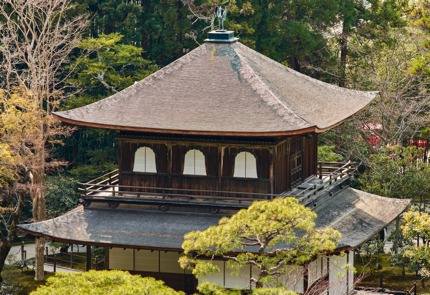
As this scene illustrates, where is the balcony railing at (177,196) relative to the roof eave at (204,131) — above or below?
below

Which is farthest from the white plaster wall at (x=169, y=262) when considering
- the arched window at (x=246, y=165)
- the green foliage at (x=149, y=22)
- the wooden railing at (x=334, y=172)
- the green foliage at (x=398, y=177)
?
the green foliage at (x=149, y=22)

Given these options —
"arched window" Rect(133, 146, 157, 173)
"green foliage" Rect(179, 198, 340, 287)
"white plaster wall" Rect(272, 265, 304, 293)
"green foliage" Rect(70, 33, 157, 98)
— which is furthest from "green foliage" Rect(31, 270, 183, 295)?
"green foliage" Rect(70, 33, 157, 98)

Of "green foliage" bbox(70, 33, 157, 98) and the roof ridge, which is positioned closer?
the roof ridge

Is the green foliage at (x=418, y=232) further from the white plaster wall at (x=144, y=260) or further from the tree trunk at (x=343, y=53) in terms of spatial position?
the tree trunk at (x=343, y=53)

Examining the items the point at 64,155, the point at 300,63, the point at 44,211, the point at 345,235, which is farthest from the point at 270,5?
the point at 345,235

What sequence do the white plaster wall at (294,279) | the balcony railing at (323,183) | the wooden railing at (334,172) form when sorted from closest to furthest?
the white plaster wall at (294,279) → the balcony railing at (323,183) → the wooden railing at (334,172)

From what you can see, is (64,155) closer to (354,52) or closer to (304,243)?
(354,52)

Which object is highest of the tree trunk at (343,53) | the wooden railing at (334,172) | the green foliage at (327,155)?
the tree trunk at (343,53)

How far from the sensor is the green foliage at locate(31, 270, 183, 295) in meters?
31.8

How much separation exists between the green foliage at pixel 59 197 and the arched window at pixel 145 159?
410 inches

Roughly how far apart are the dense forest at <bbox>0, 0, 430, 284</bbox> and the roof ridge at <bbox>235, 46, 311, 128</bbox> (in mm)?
9802

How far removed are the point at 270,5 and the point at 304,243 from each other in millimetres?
24568

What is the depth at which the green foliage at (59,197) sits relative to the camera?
50.2m

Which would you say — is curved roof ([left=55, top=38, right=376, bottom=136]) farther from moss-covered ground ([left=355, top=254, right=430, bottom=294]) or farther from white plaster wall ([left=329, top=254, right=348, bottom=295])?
moss-covered ground ([left=355, top=254, right=430, bottom=294])
